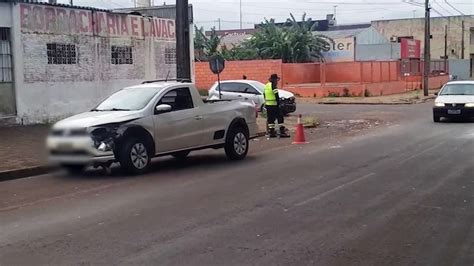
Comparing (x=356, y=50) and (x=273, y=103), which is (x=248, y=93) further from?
(x=356, y=50)

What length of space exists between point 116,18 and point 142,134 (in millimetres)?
11584

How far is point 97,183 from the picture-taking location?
10.7 meters

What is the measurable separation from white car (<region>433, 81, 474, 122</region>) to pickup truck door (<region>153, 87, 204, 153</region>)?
12.4m

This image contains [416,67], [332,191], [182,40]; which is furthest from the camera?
[416,67]

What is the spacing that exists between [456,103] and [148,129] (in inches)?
551

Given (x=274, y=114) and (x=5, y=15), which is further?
(x=5, y=15)

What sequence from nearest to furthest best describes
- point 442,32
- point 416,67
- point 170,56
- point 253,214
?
point 253,214, point 170,56, point 416,67, point 442,32

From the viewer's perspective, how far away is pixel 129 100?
1223 centimetres

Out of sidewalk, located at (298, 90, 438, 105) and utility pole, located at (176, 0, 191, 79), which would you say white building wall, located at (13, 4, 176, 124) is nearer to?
utility pole, located at (176, 0, 191, 79)

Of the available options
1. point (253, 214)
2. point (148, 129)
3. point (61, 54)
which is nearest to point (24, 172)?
point (148, 129)

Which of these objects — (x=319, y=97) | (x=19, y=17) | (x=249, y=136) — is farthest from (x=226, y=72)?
(x=249, y=136)

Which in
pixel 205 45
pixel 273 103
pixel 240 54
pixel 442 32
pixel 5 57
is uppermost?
pixel 442 32

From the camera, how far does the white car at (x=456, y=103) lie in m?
22.0

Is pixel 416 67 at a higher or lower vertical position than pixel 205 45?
lower
